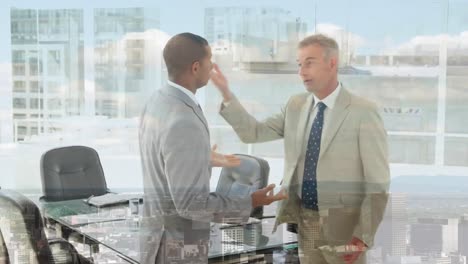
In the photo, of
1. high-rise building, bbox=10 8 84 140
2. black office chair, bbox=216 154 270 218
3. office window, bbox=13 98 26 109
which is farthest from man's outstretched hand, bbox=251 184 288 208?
office window, bbox=13 98 26 109

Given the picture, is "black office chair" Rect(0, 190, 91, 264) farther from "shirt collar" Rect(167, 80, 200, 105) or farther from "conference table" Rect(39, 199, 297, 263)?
"shirt collar" Rect(167, 80, 200, 105)

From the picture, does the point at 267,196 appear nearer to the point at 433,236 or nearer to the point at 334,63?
the point at 334,63

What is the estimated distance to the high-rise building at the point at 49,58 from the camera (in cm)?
165

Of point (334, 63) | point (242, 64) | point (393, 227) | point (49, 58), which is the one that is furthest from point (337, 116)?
point (49, 58)

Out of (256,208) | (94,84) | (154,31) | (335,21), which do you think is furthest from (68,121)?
(335,21)

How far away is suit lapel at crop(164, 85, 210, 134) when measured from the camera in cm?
155

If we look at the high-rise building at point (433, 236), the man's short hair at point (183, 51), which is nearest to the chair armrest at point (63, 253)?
the man's short hair at point (183, 51)

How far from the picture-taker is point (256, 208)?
175 cm

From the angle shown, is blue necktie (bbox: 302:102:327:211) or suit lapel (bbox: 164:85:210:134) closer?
suit lapel (bbox: 164:85:210:134)

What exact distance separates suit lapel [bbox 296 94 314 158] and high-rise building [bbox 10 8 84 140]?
2.37 feet

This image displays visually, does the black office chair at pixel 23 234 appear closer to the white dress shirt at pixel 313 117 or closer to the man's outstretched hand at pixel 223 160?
the man's outstretched hand at pixel 223 160

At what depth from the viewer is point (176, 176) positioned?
4.99ft

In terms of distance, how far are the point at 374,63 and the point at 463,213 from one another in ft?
2.14

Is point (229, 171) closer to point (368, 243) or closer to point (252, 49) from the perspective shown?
point (252, 49)
